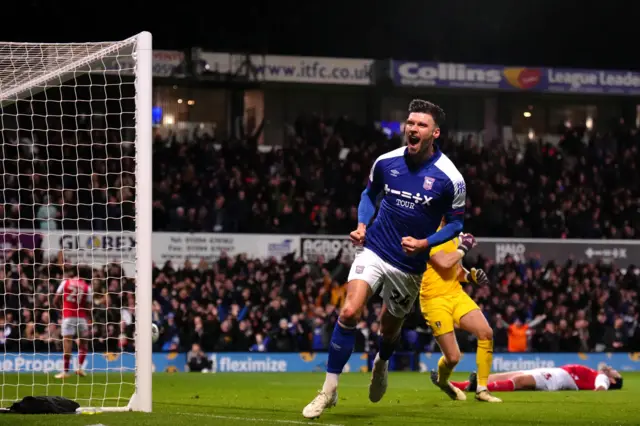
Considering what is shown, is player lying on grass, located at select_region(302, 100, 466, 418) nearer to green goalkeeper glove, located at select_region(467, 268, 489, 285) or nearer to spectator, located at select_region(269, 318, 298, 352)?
green goalkeeper glove, located at select_region(467, 268, 489, 285)

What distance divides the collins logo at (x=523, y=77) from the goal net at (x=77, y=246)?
41.1 ft

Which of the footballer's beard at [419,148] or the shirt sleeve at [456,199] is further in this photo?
the shirt sleeve at [456,199]

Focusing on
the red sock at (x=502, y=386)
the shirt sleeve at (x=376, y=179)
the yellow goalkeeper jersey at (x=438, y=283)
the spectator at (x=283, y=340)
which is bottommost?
the spectator at (x=283, y=340)

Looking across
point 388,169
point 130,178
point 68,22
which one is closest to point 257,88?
point 68,22

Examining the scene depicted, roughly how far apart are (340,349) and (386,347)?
4.70 ft

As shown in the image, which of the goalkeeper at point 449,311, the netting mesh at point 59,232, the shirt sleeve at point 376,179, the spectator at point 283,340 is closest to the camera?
the shirt sleeve at point 376,179

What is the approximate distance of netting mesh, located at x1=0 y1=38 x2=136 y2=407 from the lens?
10.1 meters

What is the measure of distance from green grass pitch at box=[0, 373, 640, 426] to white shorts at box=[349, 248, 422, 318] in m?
1.01

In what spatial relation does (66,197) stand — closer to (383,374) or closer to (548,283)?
(548,283)

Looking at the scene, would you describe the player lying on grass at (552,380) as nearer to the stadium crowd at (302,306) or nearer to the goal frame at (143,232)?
the goal frame at (143,232)

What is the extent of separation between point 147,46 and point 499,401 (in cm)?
536

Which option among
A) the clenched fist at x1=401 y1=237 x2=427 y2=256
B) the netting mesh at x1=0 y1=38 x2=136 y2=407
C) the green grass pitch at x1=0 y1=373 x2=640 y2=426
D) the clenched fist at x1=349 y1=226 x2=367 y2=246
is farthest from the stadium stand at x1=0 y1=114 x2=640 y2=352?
the clenched fist at x1=401 y1=237 x2=427 y2=256

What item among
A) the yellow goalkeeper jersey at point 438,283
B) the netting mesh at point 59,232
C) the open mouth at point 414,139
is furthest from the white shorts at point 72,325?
the open mouth at point 414,139

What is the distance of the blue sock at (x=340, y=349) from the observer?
327 inches
